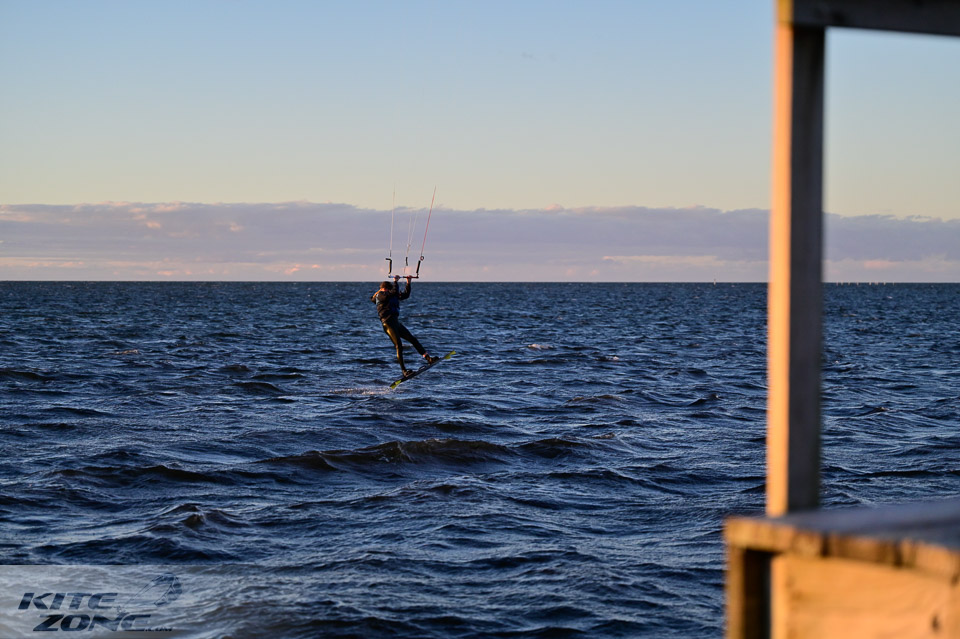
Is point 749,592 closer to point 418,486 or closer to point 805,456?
point 805,456

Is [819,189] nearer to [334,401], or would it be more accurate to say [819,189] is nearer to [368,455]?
[368,455]

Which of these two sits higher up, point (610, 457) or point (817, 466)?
point (817, 466)

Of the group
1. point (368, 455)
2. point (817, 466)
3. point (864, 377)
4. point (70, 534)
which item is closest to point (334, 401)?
point (368, 455)

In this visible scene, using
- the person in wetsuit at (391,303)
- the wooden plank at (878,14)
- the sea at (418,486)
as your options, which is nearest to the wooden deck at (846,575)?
the wooden plank at (878,14)

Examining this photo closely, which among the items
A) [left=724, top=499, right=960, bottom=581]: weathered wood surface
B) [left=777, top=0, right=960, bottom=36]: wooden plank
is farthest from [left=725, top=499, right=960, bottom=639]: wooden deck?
[left=777, top=0, right=960, bottom=36]: wooden plank

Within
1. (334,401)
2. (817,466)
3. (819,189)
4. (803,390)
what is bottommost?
(334,401)

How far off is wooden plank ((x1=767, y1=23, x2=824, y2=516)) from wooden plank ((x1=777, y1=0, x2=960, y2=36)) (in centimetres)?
5

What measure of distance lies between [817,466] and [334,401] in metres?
21.2

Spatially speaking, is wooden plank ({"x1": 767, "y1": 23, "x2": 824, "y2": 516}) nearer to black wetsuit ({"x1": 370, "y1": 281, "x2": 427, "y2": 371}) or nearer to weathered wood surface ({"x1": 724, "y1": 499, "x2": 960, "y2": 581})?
weathered wood surface ({"x1": 724, "y1": 499, "x2": 960, "y2": 581})

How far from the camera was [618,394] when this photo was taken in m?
25.1

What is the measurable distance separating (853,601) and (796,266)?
100 centimetres

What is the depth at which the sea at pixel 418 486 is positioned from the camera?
8367 millimetres

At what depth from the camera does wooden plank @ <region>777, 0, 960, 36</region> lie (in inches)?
115

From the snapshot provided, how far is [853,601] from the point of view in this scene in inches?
114
